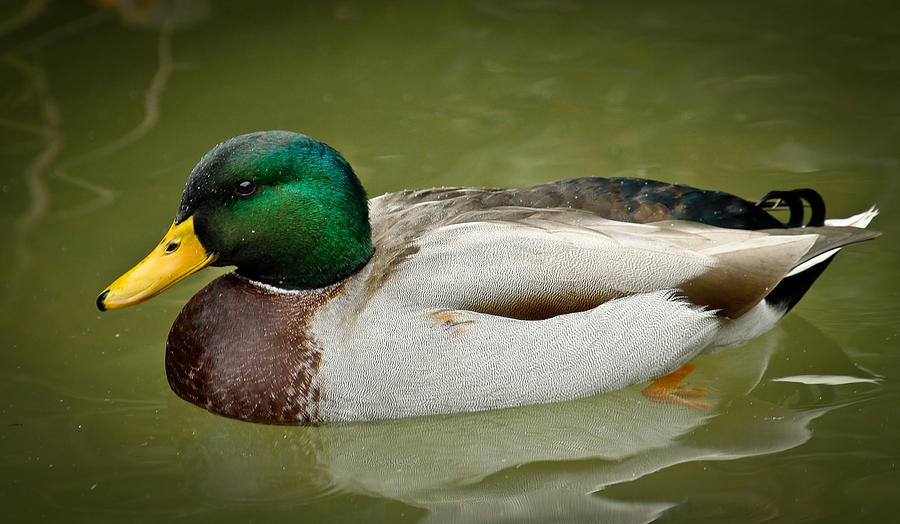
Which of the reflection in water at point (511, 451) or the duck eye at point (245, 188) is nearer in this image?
the reflection in water at point (511, 451)

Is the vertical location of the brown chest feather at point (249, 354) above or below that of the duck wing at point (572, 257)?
below

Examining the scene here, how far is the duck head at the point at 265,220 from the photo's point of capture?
15.8ft

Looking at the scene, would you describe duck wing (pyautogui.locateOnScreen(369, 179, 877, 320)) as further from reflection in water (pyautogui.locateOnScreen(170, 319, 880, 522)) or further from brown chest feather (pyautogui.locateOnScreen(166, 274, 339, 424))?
reflection in water (pyautogui.locateOnScreen(170, 319, 880, 522))

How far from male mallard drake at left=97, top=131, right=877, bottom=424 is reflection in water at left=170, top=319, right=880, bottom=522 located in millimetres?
136

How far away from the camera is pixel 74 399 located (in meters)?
5.29

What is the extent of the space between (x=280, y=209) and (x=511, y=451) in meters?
1.43

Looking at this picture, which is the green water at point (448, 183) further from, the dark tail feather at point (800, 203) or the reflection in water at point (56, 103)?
the dark tail feather at point (800, 203)

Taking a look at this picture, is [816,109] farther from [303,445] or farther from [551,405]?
[303,445]

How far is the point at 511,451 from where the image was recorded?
4957 millimetres

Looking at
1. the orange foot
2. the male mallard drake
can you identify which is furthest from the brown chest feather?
the orange foot

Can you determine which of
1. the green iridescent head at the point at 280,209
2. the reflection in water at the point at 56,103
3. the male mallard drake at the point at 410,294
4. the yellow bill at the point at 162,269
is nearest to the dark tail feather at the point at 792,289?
the male mallard drake at the point at 410,294

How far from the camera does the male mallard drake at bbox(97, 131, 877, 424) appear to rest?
484 centimetres

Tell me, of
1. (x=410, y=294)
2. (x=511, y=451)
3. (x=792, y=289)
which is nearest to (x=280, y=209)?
(x=410, y=294)

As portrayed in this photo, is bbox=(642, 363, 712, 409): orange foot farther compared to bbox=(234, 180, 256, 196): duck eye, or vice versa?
bbox=(642, 363, 712, 409): orange foot
